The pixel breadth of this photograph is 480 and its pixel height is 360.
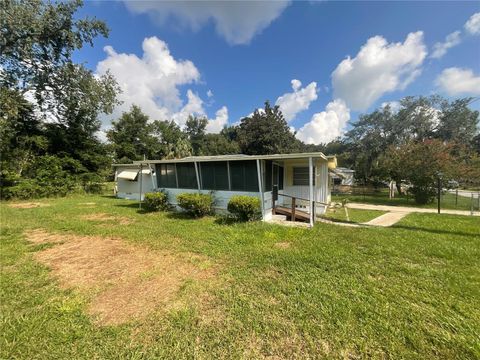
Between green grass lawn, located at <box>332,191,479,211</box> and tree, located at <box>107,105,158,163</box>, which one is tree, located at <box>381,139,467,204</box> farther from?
tree, located at <box>107,105,158,163</box>

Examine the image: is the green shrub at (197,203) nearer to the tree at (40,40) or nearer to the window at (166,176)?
the window at (166,176)

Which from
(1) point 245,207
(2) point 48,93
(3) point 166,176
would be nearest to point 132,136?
(2) point 48,93

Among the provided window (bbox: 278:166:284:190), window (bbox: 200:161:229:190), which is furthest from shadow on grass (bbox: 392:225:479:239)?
window (bbox: 200:161:229:190)

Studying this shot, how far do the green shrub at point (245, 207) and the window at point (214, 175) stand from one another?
1408 millimetres

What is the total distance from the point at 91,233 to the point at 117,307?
15.5 ft

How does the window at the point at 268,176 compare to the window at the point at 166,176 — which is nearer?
the window at the point at 268,176

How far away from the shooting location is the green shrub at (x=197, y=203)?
848 centimetres

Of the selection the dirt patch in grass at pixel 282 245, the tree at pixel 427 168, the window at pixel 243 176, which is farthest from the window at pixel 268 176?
the tree at pixel 427 168

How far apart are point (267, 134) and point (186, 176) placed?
17240 mm

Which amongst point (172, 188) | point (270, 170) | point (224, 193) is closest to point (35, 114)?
point (172, 188)

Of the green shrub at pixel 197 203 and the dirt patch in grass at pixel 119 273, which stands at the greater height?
the green shrub at pixel 197 203

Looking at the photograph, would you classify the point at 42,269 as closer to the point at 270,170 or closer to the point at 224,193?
the point at 224,193

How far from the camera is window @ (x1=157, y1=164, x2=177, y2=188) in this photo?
10.5 m

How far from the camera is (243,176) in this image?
27.7ft
